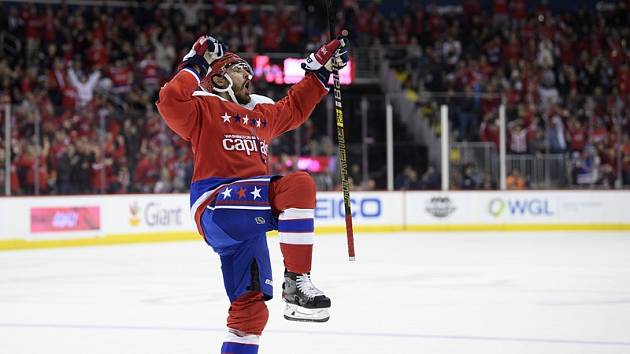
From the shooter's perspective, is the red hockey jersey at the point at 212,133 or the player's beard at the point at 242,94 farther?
the player's beard at the point at 242,94

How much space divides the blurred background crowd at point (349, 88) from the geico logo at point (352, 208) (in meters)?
0.28

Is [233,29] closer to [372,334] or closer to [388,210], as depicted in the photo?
[388,210]

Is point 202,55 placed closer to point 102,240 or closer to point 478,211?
point 102,240

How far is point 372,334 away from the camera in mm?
5766

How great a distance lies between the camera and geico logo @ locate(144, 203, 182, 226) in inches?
562

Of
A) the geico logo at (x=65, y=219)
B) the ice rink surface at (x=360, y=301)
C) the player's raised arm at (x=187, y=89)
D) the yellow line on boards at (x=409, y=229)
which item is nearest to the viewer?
the player's raised arm at (x=187, y=89)

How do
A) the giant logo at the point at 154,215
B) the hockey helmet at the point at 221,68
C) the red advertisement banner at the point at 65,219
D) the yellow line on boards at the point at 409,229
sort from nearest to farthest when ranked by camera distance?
1. the hockey helmet at the point at 221,68
2. the red advertisement banner at the point at 65,219
3. the giant logo at the point at 154,215
4. the yellow line on boards at the point at 409,229

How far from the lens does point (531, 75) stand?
20.2 metres

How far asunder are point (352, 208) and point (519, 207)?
9.02ft

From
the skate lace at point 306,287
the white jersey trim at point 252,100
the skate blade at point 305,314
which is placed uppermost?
the white jersey trim at point 252,100

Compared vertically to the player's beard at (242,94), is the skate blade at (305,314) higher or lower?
lower

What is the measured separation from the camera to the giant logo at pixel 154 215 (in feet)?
46.3

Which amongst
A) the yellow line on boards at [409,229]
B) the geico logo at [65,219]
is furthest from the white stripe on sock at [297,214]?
the yellow line on boards at [409,229]

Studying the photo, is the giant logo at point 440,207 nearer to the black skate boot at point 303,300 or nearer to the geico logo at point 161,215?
the geico logo at point 161,215
